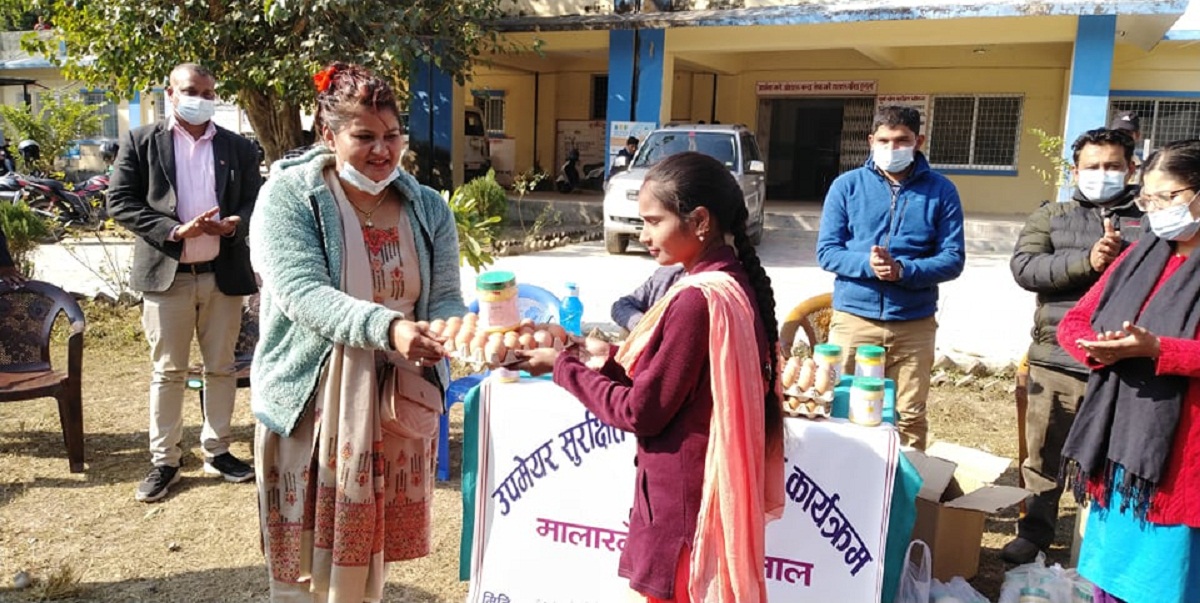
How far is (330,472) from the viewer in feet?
7.26

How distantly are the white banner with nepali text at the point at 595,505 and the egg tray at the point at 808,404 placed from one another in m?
0.04

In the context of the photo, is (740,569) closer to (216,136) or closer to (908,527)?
(908,527)

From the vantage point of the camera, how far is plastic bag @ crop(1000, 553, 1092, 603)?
2.86 meters

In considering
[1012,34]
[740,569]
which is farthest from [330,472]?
[1012,34]

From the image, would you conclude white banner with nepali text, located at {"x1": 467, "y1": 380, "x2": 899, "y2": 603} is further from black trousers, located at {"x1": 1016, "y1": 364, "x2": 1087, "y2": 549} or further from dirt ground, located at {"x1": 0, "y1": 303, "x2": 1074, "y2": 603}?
black trousers, located at {"x1": 1016, "y1": 364, "x2": 1087, "y2": 549}

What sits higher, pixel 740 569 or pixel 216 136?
pixel 216 136

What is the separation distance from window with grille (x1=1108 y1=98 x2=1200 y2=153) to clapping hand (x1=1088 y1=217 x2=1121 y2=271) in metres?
13.4

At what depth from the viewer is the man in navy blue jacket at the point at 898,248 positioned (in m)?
3.59

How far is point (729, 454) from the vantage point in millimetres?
1814

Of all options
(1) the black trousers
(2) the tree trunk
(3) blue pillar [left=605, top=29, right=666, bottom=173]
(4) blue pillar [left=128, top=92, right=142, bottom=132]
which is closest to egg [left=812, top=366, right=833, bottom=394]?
(1) the black trousers

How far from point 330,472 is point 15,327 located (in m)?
3.13

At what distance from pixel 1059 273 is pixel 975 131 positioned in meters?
13.8

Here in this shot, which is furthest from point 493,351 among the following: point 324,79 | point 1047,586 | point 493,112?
point 493,112

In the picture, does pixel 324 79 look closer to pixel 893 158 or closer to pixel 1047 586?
pixel 893 158
